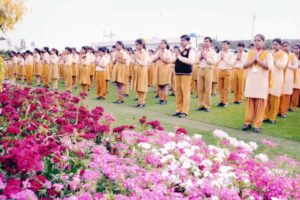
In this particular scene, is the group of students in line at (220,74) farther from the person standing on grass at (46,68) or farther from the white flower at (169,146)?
the white flower at (169,146)

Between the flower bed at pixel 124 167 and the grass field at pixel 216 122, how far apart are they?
7.06ft

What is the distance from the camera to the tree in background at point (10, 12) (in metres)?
5.95

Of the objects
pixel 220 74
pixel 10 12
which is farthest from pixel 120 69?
pixel 10 12

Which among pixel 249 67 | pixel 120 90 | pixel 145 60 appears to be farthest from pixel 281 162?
pixel 120 90

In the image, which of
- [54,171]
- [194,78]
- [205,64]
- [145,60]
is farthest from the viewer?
[194,78]

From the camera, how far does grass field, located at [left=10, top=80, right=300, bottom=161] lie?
676cm

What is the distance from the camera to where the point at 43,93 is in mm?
5660

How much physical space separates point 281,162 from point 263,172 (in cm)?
52

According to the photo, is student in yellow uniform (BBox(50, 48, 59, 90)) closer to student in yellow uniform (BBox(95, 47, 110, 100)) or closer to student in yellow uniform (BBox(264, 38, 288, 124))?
student in yellow uniform (BBox(95, 47, 110, 100))

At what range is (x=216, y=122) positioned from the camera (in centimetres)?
848

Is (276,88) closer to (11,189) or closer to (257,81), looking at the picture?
(257,81)

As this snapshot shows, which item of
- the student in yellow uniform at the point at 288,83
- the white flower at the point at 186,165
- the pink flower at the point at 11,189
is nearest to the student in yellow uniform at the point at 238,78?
the student in yellow uniform at the point at 288,83

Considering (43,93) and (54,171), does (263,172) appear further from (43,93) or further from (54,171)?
(43,93)

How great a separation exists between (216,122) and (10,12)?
4817mm
